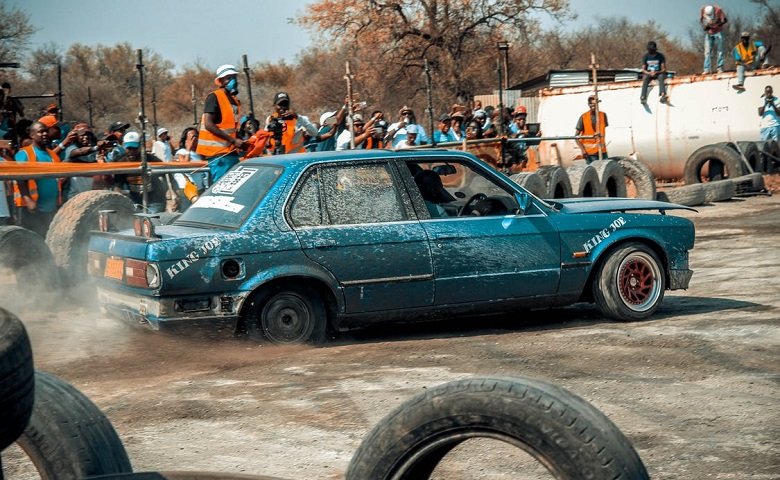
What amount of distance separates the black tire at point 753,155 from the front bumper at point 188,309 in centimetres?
1823

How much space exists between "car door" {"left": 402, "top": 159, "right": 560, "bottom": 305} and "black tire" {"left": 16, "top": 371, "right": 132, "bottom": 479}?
511cm

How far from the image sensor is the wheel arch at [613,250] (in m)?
8.91

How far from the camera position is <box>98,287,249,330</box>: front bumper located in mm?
7672

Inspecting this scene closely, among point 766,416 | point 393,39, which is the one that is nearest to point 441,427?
point 766,416

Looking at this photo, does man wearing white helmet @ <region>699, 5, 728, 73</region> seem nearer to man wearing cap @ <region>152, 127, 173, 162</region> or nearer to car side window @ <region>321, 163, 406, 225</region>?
man wearing cap @ <region>152, 127, 173, 162</region>

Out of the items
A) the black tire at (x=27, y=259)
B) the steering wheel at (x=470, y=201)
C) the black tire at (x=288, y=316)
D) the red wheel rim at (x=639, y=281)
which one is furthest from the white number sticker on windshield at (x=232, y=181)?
the red wheel rim at (x=639, y=281)

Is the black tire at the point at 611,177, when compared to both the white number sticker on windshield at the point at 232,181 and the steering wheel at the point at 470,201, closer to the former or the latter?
the steering wheel at the point at 470,201

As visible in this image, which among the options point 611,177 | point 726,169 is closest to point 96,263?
point 611,177

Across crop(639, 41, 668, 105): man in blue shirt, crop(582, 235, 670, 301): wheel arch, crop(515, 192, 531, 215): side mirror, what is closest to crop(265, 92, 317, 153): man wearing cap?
crop(515, 192, 531, 215): side mirror

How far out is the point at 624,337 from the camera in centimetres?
819

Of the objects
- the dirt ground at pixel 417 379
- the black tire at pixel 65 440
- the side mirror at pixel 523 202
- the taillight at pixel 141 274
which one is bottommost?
the dirt ground at pixel 417 379

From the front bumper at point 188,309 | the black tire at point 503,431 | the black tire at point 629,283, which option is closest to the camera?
the black tire at point 503,431

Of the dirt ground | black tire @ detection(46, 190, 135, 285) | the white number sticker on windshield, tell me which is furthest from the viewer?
black tire @ detection(46, 190, 135, 285)

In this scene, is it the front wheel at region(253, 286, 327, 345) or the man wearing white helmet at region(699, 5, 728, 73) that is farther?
the man wearing white helmet at region(699, 5, 728, 73)
